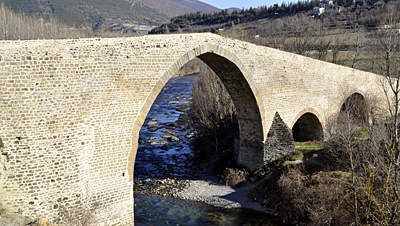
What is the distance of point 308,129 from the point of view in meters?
17.7

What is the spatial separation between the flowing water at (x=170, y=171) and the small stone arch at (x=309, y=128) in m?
6.36

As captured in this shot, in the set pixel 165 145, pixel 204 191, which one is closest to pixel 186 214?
pixel 204 191

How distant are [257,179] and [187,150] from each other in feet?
20.9

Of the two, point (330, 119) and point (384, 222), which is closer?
point (384, 222)

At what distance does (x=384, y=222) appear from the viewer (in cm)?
848

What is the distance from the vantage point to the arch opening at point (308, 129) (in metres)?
16.8

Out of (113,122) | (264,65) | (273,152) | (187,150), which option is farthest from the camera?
(187,150)

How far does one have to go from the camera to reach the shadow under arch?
37.1 feet

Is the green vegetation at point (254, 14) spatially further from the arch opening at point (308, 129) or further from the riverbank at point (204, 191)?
the riverbank at point (204, 191)

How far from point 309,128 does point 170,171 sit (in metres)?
8.16

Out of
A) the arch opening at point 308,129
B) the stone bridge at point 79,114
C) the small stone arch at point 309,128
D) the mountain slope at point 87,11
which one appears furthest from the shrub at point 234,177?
the mountain slope at point 87,11

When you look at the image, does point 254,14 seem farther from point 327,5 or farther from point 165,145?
point 165,145

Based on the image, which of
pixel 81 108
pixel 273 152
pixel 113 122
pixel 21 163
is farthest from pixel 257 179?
pixel 21 163

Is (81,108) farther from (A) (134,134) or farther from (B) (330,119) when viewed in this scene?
(B) (330,119)
